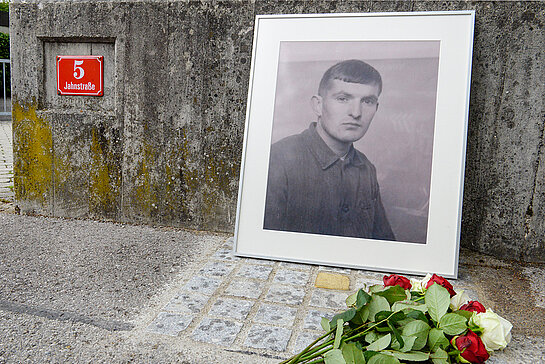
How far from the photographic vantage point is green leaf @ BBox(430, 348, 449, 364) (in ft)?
4.85

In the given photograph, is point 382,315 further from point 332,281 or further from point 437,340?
point 332,281

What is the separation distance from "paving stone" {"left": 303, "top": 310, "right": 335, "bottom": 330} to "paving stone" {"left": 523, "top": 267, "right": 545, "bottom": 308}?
1115mm

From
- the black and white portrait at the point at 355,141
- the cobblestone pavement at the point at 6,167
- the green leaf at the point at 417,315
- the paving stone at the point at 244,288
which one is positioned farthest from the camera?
the cobblestone pavement at the point at 6,167

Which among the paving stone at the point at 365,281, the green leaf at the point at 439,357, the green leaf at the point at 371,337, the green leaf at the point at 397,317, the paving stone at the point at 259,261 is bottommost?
the paving stone at the point at 365,281

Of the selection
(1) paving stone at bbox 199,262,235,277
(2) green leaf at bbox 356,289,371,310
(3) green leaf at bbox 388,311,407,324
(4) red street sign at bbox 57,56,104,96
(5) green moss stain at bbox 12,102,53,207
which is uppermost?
(4) red street sign at bbox 57,56,104,96

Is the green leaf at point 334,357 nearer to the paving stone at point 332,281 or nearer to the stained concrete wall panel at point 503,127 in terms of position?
the paving stone at point 332,281

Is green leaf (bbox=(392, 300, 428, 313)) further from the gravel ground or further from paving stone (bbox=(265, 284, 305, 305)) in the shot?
paving stone (bbox=(265, 284, 305, 305))

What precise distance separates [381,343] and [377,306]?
183 millimetres

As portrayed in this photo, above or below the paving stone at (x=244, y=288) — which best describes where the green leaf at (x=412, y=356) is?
above

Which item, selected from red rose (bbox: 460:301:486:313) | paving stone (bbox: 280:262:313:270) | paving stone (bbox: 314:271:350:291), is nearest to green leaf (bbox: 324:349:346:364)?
red rose (bbox: 460:301:486:313)

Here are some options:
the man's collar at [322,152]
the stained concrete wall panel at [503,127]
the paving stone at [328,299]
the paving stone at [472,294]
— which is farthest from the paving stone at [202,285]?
the stained concrete wall panel at [503,127]

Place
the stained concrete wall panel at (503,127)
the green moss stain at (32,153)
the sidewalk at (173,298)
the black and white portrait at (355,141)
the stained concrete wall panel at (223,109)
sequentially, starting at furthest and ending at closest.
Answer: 1. the green moss stain at (32,153)
2. the stained concrete wall panel at (223,109)
3. the stained concrete wall panel at (503,127)
4. the black and white portrait at (355,141)
5. the sidewalk at (173,298)

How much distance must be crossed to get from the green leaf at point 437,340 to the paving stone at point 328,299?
764 mm

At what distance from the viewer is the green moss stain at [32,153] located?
143 inches
